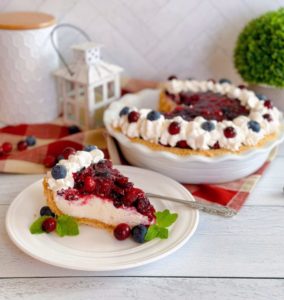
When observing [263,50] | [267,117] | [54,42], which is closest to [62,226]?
[267,117]

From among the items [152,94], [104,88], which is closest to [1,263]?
[104,88]

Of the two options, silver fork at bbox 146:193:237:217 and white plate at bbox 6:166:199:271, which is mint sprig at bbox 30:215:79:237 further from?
silver fork at bbox 146:193:237:217

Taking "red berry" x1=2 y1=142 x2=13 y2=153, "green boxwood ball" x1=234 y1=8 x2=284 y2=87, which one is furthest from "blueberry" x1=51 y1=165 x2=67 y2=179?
"green boxwood ball" x1=234 y1=8 x2=284 y2=87

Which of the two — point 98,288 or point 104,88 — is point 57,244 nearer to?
point 98,288

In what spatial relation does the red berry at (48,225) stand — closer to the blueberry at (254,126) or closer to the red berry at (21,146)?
the red berry at (21,146)

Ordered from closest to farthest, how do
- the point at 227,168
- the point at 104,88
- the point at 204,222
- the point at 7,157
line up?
1. the point at 204,222
2. the point at 227,168
3. the point at 7,157
4. the point at 104,88

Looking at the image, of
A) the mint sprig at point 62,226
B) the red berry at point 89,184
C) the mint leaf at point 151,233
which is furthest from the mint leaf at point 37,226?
the mint leaf at point 151,233

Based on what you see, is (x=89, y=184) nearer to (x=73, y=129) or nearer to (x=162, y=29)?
(x=73, y=129)
